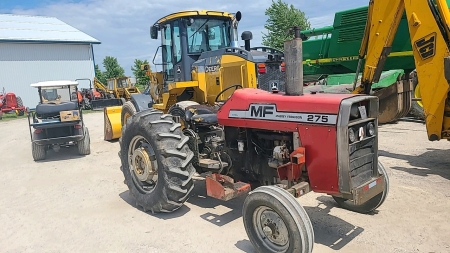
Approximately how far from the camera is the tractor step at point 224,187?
423 centimetres

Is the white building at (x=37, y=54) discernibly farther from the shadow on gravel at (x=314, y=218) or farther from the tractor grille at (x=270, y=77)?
the shadow on gravel at (x=314, y=218)

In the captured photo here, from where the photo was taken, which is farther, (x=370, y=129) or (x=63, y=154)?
(x=63, y=154)

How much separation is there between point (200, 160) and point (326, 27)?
8.09 m

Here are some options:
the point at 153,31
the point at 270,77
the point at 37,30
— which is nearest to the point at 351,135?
the point at 270,77

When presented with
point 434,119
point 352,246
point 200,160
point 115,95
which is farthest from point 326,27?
point 115,95

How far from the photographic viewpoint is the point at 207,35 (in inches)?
312

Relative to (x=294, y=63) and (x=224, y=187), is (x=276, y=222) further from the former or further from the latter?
(x=294, y=63)

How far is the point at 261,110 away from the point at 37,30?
3228 cm

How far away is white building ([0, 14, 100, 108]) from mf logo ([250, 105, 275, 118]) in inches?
1136

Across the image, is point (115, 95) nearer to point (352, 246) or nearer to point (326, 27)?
point (326, 27)

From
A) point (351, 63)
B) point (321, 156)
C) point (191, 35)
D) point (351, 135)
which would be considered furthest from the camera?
point (351, 63)

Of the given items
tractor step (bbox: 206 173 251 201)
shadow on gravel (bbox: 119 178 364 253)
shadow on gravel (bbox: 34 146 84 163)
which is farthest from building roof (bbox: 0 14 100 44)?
tractor step (bbox: 206 173 251 201)

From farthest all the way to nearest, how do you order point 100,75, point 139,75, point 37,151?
point 100,75
point 139,75
point 37,151

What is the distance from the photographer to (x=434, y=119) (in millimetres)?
5770
